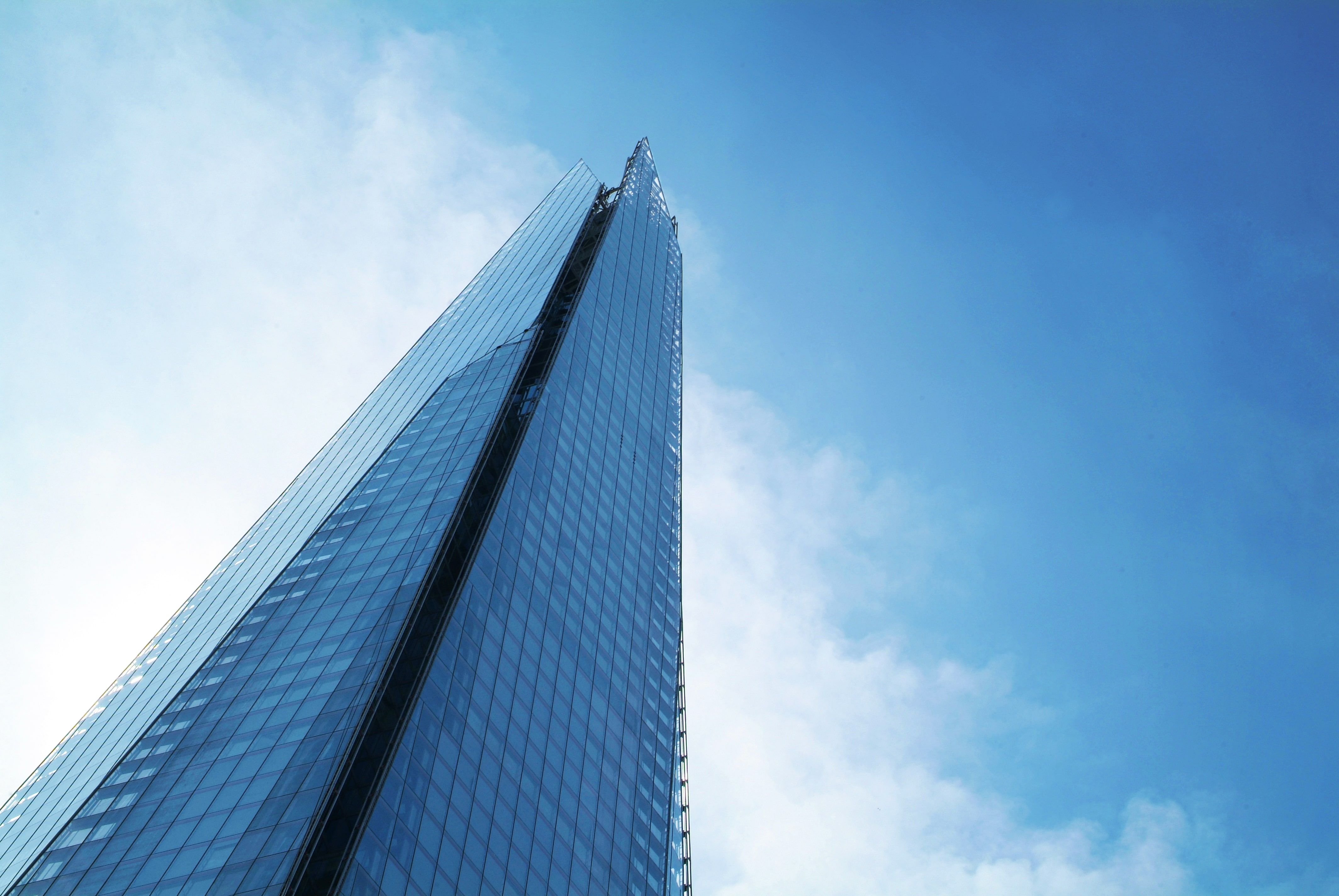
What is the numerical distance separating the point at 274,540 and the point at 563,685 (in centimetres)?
4364

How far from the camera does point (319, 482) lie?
357ft

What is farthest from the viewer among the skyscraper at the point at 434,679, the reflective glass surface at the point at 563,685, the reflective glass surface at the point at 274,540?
the reflective glass surface at the point at 274,540

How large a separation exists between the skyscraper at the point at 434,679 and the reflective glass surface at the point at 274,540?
0.52 metres

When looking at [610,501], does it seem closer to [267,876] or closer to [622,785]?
[622,785]

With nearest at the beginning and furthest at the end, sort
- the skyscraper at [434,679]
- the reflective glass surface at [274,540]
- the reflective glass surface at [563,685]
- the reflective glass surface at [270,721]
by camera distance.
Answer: the reflective glass surface at [270,721]
the skyscraper at [434,679]
the reflective glass surface at [563,685]
the reflective glass surface at [274,540]

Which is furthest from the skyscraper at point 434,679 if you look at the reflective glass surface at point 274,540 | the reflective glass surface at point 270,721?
the reflective glass surface at point 274,540

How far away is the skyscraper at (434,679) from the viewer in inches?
1960

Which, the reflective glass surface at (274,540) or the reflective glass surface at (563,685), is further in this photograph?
the reflective glass surface at (274,540)

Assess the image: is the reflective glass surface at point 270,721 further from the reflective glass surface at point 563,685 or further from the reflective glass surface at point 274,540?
the reflective glass surface at point 563,685

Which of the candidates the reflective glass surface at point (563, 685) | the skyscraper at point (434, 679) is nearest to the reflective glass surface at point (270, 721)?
the skyscraper at point (434, 679)

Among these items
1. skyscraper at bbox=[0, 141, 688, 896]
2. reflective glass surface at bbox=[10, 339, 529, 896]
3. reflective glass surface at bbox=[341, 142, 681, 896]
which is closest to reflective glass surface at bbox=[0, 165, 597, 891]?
skyscraper at bbox=[0, 141, 688, 896]

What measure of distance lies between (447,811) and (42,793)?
144 ft

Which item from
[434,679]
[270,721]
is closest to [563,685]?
[434,679]

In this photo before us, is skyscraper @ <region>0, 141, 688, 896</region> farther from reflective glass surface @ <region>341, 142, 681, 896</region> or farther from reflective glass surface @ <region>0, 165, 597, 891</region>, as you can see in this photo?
reflective glass surface @ <region>0, 165, 597, 891</region>
